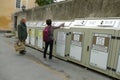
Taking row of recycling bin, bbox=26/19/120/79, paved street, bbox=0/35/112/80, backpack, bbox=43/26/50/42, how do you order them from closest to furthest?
row of recycling bin, bbox=26/19/120/79, paved street, bbox=0/35/112/80, backpack, bbox=43/26/50/42

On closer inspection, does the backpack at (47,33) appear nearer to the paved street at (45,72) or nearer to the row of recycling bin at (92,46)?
the row of recycling bin at (92,46)

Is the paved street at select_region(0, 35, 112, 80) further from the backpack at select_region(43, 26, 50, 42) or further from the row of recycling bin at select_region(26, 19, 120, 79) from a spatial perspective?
the backpack at select_region(43, 26, 50, 42)

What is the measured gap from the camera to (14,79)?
5414 millimetres

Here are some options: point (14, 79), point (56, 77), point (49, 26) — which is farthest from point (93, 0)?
point (14, 79)

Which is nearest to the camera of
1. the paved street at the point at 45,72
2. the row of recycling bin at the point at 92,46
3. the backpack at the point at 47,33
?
the row of recycling bin at the point at 92,46

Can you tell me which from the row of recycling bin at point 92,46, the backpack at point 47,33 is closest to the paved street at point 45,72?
the row of recycling bin at point 92,46

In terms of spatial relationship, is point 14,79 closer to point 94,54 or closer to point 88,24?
point 94,54

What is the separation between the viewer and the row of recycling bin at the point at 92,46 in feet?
17.8

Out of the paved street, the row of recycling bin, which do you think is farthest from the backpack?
the paved street

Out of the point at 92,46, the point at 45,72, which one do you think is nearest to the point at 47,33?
the point at 45,72

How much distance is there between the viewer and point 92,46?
→ 6223 mm

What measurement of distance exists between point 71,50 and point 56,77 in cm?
185

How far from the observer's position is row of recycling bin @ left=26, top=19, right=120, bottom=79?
214 inches

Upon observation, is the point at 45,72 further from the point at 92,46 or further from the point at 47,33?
the point at 47,33
